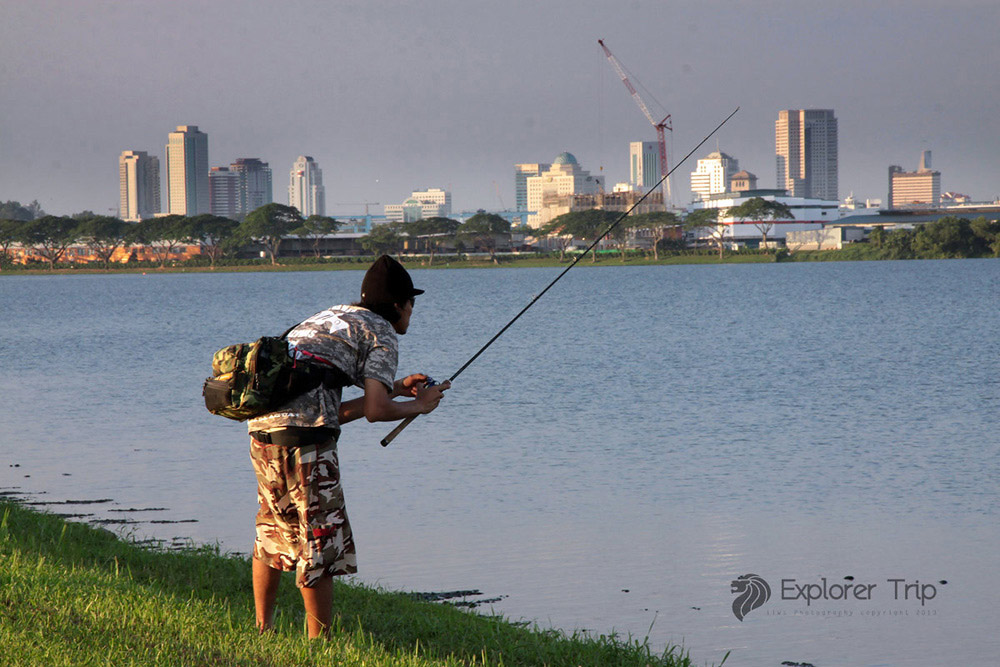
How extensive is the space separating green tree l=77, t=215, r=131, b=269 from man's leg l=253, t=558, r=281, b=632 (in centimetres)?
14801

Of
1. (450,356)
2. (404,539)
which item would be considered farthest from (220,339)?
(404,539)

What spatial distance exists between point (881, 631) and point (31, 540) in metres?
5.00

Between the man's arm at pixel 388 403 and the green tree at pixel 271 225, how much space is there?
138m

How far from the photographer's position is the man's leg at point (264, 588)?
4617 mm

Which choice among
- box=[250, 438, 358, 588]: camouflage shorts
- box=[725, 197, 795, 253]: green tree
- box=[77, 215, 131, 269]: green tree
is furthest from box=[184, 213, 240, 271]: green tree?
box=[250, 438, 358, 588]: camouflage shorts

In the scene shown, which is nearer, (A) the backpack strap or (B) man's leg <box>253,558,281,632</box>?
(A) the backpack strap

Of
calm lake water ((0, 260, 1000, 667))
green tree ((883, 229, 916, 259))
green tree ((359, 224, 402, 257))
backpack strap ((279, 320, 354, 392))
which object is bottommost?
calm lake water ((0, 260, 1000, 667))

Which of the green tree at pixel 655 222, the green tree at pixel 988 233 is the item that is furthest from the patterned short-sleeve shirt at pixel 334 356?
the green tree at pixel 655 222

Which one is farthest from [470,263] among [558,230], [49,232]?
[49,232]

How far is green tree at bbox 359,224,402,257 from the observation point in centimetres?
14738

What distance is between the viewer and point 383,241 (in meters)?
148

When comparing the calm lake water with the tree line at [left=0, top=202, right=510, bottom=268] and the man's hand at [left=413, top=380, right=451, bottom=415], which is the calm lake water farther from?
Result: the tree line at [left=0, top=202, right=510, bottom=268]

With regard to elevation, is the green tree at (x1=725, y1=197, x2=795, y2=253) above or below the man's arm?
above

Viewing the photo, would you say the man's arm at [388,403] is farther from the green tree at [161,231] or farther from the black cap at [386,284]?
the green tree at [161,231]
